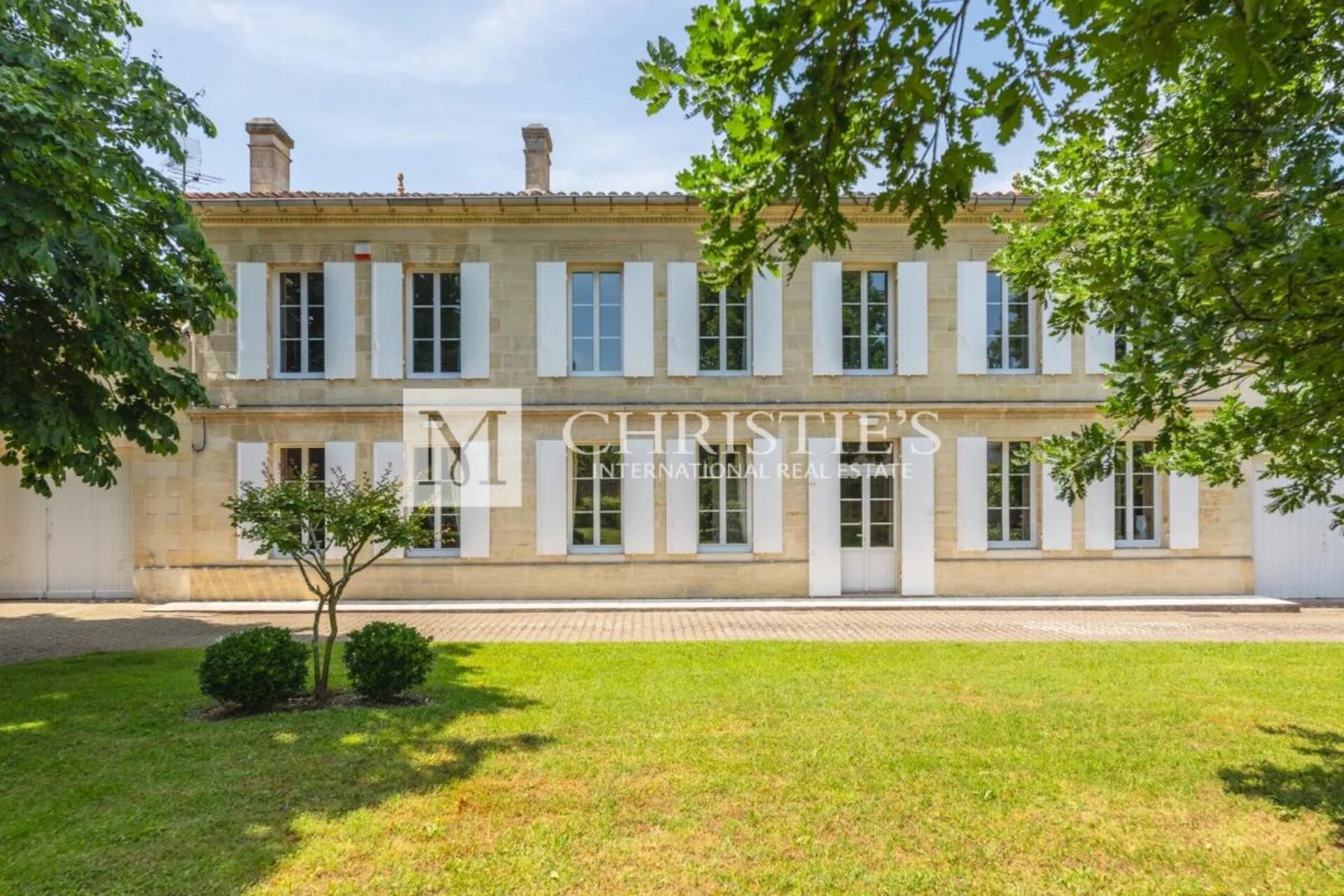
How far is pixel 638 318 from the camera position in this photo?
38.7 ft

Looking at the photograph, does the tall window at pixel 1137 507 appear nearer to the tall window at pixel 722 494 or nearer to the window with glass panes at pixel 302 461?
the tall window at pixel 722 494

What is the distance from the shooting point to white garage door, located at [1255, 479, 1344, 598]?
1216 cm

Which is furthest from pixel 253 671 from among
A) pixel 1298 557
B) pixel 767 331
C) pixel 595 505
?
pixel 1298 557

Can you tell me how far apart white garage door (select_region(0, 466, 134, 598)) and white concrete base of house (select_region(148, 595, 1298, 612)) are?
4.75 ft

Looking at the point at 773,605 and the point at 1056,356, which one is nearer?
Answer: the point at 773,605

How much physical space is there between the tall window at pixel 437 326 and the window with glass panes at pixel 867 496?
20.9ft

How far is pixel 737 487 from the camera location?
12070mm

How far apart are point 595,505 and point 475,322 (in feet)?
11.2

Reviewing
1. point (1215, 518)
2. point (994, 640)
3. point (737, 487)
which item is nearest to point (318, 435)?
point (737, 487)

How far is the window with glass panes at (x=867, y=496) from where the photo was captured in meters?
12.0

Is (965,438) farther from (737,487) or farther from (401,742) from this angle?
(401,742)

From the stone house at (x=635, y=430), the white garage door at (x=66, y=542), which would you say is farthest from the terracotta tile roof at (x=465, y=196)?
the white garage door at (x=66, y=542)

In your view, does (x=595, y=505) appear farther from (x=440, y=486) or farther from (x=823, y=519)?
(x=823, y=519)

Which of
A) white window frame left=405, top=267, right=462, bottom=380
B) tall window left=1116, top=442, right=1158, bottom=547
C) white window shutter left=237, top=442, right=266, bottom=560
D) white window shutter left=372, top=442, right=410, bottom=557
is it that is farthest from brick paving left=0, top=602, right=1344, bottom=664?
white window frame left=405, top=267, right=462, bottom=380
